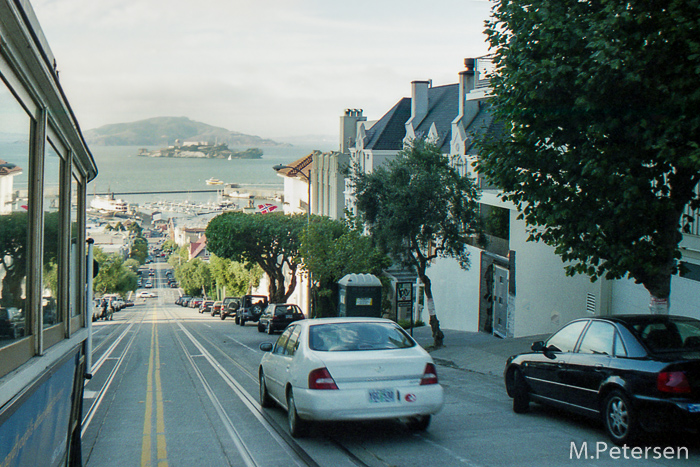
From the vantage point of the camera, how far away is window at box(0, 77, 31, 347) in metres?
3.35

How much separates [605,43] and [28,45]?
23.2 ft

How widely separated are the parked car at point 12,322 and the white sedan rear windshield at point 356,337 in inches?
184

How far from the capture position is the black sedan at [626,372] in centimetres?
684

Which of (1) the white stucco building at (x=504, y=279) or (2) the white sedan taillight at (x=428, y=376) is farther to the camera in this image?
(1) the white stucco building at (x=504, y=279)

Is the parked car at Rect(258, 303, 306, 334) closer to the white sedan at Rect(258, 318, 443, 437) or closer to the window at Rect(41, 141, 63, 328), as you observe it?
the white sedan at Rect(258, 318, 443, 437)

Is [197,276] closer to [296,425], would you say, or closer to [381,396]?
[296,425]

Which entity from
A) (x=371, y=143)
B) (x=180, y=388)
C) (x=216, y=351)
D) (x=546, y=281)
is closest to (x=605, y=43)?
(x=180, y=388)

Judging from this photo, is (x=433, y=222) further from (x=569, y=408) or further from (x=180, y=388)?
(x=569, y=408)

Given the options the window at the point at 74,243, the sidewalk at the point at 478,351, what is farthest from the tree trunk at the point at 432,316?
the window at the point at 74,243

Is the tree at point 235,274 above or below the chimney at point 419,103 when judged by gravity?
below

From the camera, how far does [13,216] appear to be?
356 centimetres

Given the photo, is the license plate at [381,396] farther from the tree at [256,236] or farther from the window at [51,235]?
the tree at [256,236]

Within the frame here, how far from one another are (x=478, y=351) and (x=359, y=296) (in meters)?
6.62

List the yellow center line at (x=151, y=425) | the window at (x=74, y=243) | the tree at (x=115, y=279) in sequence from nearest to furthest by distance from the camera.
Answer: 1. the window at (x=74, y=243)
2. the yellow center line at (x=151, y=425)
3. the tree at (x=115, y=279)
